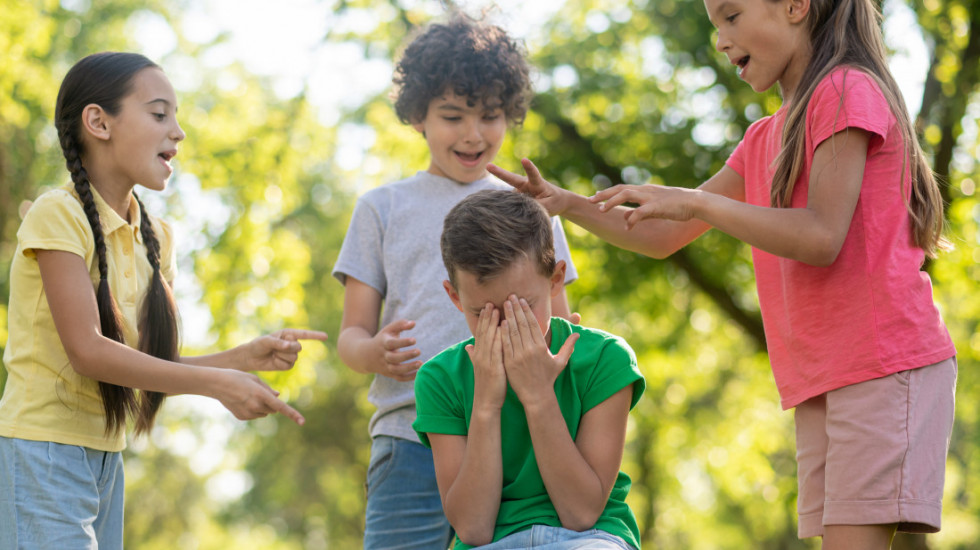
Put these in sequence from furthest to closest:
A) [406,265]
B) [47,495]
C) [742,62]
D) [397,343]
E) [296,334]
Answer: [406,265]
[296,334]
[397,343]
[742,62]
[47,495]

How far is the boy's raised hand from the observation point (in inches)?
114

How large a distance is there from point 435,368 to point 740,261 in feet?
21.8

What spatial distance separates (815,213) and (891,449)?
2.16 feet

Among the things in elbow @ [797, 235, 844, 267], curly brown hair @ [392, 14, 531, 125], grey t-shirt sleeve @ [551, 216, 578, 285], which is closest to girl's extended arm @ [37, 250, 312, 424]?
grey t-shirt sleeve @ [551, 216, 578, 285]

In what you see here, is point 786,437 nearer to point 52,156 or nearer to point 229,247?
point 229,247

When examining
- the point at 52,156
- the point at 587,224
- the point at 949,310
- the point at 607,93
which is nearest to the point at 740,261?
the point at 607,93

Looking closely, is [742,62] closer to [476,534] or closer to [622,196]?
[622,196]

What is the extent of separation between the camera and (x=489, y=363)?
2477 millimetres

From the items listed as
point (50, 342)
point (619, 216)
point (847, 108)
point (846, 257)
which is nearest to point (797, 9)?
point (847, 108)

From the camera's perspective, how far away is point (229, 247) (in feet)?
27.6

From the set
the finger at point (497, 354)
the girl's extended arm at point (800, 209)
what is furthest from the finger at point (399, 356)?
the girl's extended arm at point (800, 209)

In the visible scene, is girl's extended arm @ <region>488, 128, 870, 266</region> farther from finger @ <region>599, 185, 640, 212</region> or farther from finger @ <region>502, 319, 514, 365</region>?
finger @ <region>502, 319, 514, 365</region>

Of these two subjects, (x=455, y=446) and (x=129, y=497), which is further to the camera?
(x=129, y=497)

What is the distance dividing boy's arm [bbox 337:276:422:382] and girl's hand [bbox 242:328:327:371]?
0.16 metres
